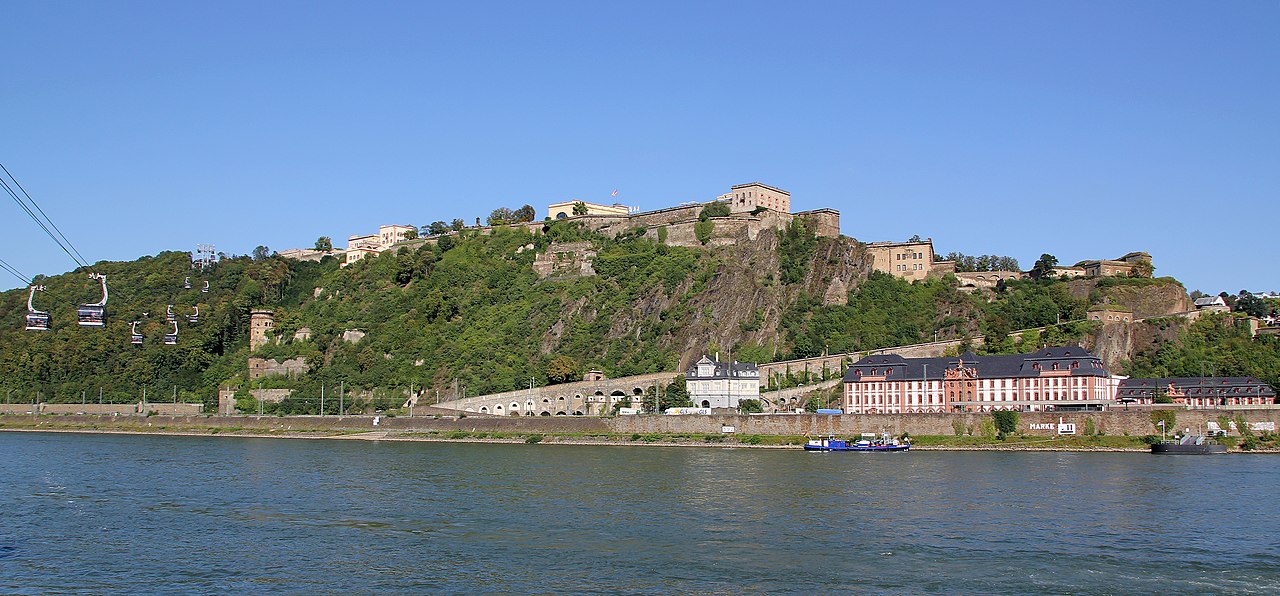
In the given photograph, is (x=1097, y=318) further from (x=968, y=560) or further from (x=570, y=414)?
(x=968, y=560)

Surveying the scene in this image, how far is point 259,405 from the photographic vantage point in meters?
91.1

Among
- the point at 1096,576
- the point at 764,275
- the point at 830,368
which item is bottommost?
the point at 1096,576

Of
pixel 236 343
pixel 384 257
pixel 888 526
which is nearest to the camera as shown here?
pixel 888 526

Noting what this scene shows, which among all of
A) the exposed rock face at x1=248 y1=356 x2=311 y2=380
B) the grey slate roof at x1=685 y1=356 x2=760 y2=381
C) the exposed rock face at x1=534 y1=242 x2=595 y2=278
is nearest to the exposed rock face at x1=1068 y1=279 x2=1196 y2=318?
the grey slate roof at x1=685 y1=356 x2=760 y2=381

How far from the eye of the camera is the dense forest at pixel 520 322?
83438 millimetres

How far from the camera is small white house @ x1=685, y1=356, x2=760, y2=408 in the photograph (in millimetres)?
76750

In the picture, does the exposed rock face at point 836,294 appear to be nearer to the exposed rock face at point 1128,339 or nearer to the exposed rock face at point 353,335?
the exposed rock face at point 1128,339

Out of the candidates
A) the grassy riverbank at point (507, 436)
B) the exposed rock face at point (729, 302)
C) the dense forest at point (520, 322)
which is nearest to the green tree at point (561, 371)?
the dense forest at point (520, 322)

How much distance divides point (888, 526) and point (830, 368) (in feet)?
161

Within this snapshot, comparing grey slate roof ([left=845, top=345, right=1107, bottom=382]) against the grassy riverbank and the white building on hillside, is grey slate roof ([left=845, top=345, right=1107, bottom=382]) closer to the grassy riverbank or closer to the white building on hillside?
the grassy riverbank

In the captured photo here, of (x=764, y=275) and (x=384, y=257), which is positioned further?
(x=384, y=257)

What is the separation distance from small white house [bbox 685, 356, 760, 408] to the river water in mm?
25423

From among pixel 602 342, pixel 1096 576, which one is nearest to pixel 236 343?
pixel 602 342

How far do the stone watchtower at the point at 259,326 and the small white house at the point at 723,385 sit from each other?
46.8 m
